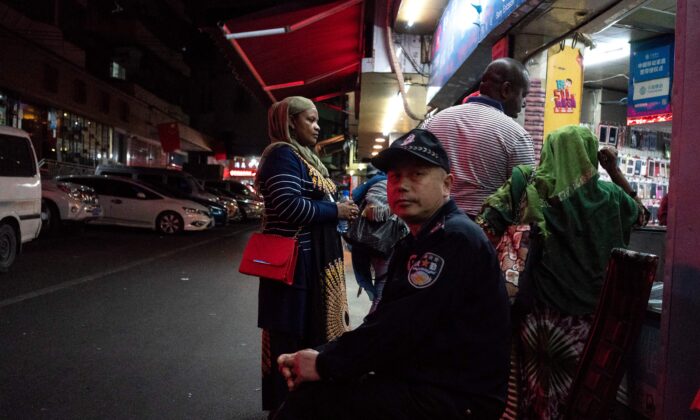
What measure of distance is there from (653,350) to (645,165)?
7.24 meters

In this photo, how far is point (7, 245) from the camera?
27.0 ft

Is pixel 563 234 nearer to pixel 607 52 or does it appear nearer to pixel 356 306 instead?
pixel 356 306

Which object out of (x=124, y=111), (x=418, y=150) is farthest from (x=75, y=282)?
(x=124, y=111)

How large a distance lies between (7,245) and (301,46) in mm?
5890

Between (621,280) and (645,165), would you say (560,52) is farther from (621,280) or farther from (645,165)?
(645,165)

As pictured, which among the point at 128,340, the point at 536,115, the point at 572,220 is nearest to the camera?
the point at 572,220

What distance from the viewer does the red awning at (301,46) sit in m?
7.57

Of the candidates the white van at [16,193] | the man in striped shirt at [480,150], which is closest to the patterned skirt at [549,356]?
the man in striped shirt at [480,150]

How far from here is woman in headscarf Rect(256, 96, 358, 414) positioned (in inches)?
109

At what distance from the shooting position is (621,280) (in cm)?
205

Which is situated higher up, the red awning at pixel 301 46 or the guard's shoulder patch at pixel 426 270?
the red awning at pixel 301 46

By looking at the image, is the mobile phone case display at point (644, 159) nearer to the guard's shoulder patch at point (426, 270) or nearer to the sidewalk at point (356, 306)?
the sidewalk at point (356, 306)

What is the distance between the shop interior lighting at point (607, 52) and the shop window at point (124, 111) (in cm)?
2563

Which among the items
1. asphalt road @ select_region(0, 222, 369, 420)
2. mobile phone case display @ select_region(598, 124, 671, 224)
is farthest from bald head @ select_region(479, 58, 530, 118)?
mobile phone case display @ select_region(598, 124, 671, 224)
